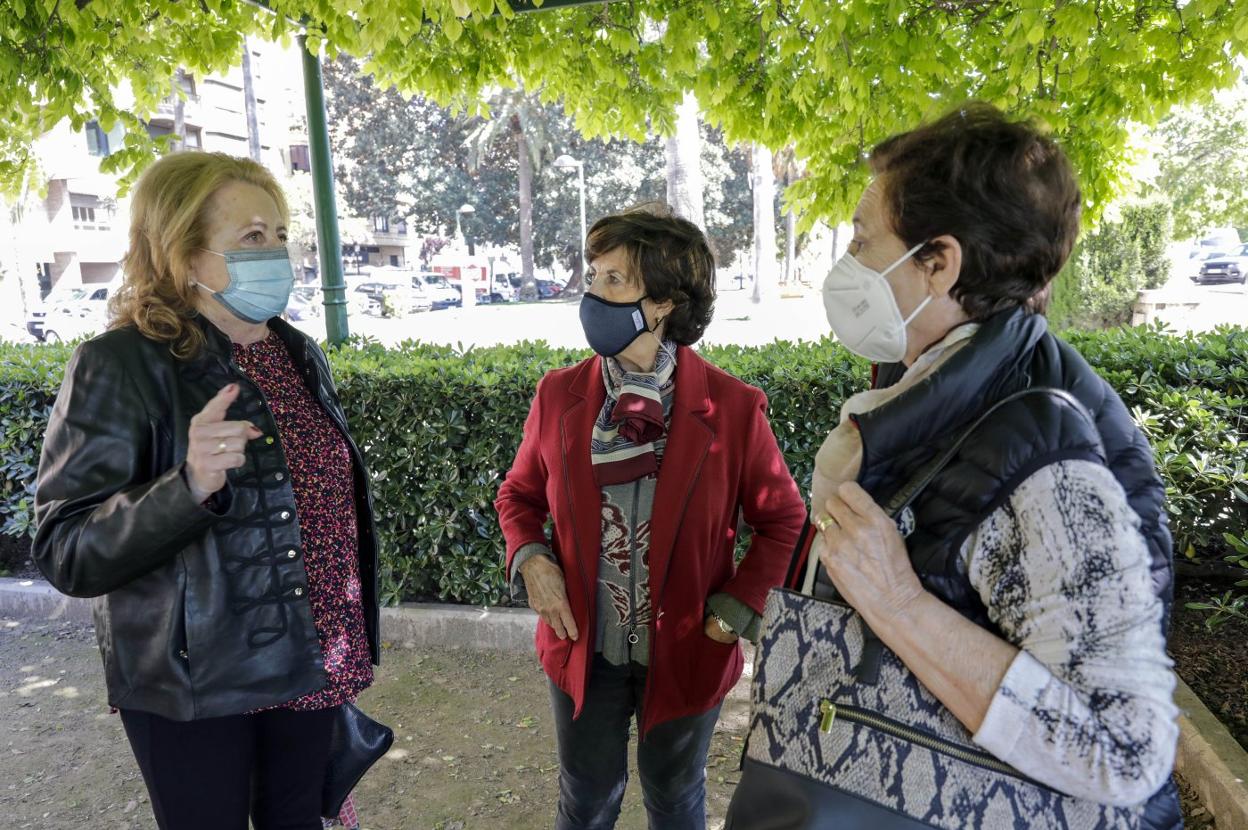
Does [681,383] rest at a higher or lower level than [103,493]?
higher

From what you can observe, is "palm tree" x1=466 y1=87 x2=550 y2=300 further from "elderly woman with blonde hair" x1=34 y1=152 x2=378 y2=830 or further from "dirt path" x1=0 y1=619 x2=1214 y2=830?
"elderly woman with blonde hair" x1=34 y1=152 x2=378 y2=830

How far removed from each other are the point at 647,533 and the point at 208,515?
1.09 meters

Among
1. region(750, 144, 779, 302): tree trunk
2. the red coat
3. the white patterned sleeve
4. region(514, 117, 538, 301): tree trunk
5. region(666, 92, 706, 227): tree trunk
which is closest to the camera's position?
the white patterned sleeve

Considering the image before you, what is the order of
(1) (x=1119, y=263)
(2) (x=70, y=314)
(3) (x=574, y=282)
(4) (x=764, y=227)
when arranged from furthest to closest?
1. (3) (x=574, y=282)
2. (2) (x=70, y=314)
3. (4) (x=764, y=227)
4. (1) (x=1119, y=263)

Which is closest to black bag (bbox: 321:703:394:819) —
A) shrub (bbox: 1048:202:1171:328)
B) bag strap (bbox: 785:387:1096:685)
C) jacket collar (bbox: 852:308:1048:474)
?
bag strap (bbox: 785:387:1096:685)

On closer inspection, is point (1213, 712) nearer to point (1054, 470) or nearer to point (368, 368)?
point (1054, 470)

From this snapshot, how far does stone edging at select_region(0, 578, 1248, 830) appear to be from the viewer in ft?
9.84

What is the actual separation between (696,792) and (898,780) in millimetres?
1428

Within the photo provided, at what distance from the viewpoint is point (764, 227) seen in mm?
26031

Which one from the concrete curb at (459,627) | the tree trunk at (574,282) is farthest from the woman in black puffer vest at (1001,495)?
the tree trunk at (574,282)

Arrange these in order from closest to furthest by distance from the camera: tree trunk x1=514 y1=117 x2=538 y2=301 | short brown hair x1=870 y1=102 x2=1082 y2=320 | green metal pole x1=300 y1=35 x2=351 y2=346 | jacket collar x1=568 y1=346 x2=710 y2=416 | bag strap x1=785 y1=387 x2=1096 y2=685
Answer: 1. bag strap x1=785 y1=387 x2=1096 y2=685
2. short brown hair x1=870 y1=102 x2=1082 y2=320
3. jacket collar x1=568 y1=346 x2=710 y2=416
4. green metal pole x1=300 y1=35 x2=351 y2=346
5. tree trunk x1=514 y1=117 x2=538 y2=301

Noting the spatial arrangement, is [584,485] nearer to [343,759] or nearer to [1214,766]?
[343,759]

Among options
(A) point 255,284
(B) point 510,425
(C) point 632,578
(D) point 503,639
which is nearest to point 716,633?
(C) point 632,578

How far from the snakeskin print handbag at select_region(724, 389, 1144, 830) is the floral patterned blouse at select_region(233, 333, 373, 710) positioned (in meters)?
1.35
